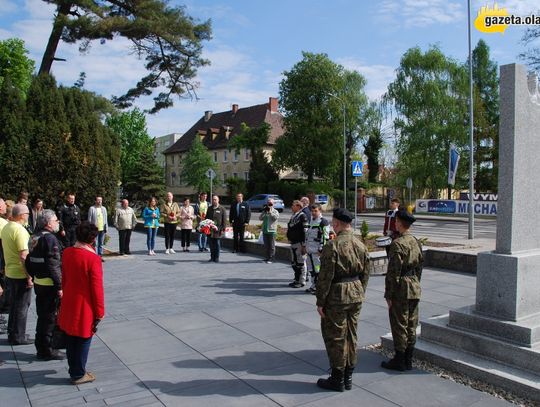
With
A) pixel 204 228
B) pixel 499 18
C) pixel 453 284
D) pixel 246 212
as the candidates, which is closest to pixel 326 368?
pixel 453 284

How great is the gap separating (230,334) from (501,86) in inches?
178

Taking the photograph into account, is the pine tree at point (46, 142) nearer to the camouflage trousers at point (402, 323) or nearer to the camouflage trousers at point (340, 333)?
the camouflage trousers at point (340, 333)

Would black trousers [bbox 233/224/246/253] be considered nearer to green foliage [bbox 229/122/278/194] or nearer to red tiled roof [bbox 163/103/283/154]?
green foliage [bbox 229/122/278/194]

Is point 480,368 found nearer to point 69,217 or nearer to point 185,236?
point 69,217

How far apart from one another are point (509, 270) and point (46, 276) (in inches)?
201

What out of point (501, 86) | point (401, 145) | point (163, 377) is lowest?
point (163, 377)

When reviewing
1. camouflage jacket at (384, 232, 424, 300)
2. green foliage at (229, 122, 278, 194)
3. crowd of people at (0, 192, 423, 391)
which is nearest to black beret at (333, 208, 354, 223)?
crowd of people at (0, 192, 423, 391)

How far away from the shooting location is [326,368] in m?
5.16

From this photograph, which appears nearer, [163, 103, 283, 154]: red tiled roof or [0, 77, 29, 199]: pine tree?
[0, 77, 29, 199]: pine tree

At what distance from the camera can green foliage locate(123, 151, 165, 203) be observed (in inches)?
1344

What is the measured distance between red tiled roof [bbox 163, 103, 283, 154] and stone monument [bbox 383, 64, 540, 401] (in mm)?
57451

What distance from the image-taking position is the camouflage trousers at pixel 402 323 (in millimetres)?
5008

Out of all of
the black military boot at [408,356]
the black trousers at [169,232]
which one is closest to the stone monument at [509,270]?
the black military boot at [408,356]

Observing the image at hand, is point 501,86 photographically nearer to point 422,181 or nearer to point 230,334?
point 230,334
